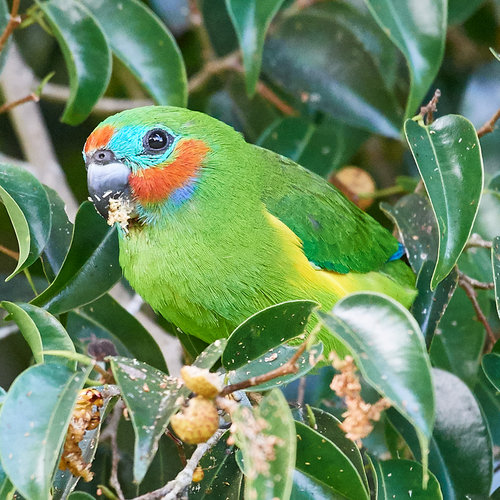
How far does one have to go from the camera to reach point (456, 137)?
3.88 feet

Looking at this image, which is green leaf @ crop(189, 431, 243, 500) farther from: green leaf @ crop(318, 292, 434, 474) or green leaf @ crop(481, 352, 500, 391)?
green leaf @ crop(481, 352, 500, 391)

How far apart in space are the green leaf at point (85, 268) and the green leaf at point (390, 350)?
68 centimetres

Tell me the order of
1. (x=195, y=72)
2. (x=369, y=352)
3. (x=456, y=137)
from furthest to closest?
(x=195, y=72) → (x=456, y=137) → (x=369, y=352)

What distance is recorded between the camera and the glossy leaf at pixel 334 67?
187 centimetres

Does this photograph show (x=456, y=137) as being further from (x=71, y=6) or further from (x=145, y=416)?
(x=71, y=6)

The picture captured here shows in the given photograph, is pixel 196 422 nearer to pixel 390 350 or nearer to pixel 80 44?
pixel 390 350

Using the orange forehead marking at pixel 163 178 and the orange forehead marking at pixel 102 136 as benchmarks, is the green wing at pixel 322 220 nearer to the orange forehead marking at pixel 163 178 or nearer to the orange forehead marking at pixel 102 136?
the orange forehead marking at pixel 163 178

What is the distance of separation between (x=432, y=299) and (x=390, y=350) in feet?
2.04

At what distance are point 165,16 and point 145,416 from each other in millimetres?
2014

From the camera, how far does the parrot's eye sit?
1400 millimetres

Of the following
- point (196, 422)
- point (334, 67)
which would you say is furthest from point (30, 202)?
point (334, 67)

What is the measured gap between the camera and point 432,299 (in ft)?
4.47

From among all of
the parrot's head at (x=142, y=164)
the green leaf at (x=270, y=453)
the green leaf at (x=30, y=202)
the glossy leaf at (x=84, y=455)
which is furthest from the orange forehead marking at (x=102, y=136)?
the green leaf at (x=270, y=453)

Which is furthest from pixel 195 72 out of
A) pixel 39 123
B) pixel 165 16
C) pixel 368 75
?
pixel 368 75
